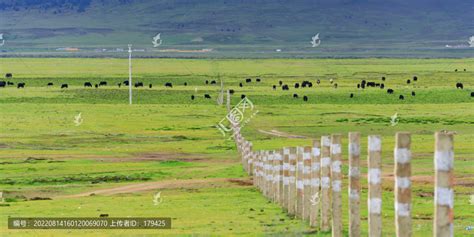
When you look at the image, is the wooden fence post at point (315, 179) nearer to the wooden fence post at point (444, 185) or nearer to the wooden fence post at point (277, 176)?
the wooden fence post at point (277, 176)

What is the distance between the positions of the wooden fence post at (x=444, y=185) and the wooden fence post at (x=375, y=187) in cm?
221

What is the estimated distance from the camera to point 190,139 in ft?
165

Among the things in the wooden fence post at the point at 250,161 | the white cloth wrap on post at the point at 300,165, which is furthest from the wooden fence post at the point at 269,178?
the wooden fence post at the point at 250,161

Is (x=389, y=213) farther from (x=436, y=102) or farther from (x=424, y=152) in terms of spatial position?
(x=436, y=102)

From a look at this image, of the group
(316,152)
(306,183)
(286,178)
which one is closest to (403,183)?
(316,152)

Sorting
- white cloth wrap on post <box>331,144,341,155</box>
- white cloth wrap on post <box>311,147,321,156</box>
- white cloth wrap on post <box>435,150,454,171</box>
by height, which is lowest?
white cloth wrap on post <box>311,147,321,156</box>

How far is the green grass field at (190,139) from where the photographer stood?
2041cm

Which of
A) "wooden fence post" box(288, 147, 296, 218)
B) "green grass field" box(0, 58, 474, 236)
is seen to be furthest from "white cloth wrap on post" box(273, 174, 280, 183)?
"wooden fence post" box(288, 147, 296, 218)

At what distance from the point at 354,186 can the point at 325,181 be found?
3.06 metres

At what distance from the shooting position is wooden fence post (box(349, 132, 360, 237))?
12.7 meters

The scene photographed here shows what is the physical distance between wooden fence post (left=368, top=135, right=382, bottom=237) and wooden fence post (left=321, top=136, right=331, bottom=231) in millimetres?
4018

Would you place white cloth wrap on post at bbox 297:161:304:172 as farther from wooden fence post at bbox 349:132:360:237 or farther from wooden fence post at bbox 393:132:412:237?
wooden fence post at bbox 393:132:412:237

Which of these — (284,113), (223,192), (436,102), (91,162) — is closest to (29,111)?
(284,113)

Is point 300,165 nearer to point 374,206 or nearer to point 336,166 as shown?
point 336,166
